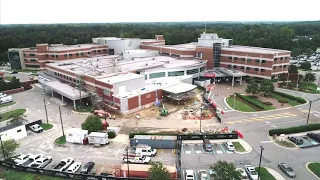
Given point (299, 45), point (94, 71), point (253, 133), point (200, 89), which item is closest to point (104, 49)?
point (94, 71)

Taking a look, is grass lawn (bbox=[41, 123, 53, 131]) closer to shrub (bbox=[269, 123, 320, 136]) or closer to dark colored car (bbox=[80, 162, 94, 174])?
dark colored car (bbox=[80, 162, 94, 174])

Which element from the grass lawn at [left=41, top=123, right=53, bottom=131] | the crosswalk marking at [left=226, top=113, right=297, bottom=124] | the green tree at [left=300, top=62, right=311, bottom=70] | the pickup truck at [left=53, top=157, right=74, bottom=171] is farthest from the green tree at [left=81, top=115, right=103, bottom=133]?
the green tree at [left=300, top=62, right=311, bottom=70]

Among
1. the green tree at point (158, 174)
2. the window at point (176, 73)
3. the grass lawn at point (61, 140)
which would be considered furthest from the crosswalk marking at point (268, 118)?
the grass lawn at point (61, 140)

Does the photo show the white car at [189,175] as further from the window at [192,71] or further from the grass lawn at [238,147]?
the window at [192,71]

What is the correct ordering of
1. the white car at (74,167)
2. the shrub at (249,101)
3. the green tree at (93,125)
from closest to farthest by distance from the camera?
the white car at (74,167), the green tree at (93,125), the shrub at (249,101)

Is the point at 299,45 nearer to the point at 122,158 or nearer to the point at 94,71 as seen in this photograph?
the point at 94,71

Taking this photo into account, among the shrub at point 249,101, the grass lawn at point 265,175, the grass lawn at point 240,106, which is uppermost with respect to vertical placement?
the shrub at point 249,101
